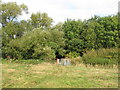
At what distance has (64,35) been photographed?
15.4 m

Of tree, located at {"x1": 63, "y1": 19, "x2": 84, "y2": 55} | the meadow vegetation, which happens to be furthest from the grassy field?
tree, located at {"x1": 63, "y1": 19, "x2": 84, "y2": 55}

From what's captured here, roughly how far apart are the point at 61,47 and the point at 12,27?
6.43 m

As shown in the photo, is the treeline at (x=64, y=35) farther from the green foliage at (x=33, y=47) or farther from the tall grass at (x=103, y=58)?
the tall grass at (x=103, y=58)

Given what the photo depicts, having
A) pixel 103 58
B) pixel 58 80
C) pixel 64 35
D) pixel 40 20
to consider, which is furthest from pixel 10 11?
pixel 58 80

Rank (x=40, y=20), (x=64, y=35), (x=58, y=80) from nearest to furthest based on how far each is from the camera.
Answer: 1. (x=58, y=80)
2. (x=64, y=35)
3. (x=40, y=20)

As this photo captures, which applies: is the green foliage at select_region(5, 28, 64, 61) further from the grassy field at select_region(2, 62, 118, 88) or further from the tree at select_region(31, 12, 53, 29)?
the grassy field at select_region(2, 62, 118, 88)

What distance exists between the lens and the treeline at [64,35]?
41.0 feet

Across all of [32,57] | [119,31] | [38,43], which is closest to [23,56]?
[32,57]

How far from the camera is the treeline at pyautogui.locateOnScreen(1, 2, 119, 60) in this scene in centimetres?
1250

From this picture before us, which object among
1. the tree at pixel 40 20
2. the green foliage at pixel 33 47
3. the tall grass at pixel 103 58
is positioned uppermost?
the tree at pixel 40 20

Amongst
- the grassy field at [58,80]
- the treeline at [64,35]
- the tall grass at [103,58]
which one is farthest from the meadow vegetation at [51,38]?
the grassy field at [58,80]

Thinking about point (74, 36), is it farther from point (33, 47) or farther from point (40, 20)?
point (40, 20)

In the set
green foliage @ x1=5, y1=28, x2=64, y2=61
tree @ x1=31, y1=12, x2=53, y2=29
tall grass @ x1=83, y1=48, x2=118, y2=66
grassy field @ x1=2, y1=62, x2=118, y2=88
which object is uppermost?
tree @ x1=31, y1=12, x2=53, y2=29

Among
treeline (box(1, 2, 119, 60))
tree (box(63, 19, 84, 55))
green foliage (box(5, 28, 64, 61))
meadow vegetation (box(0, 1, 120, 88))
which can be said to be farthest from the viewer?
tree (box(63, 19, 84, 55))
